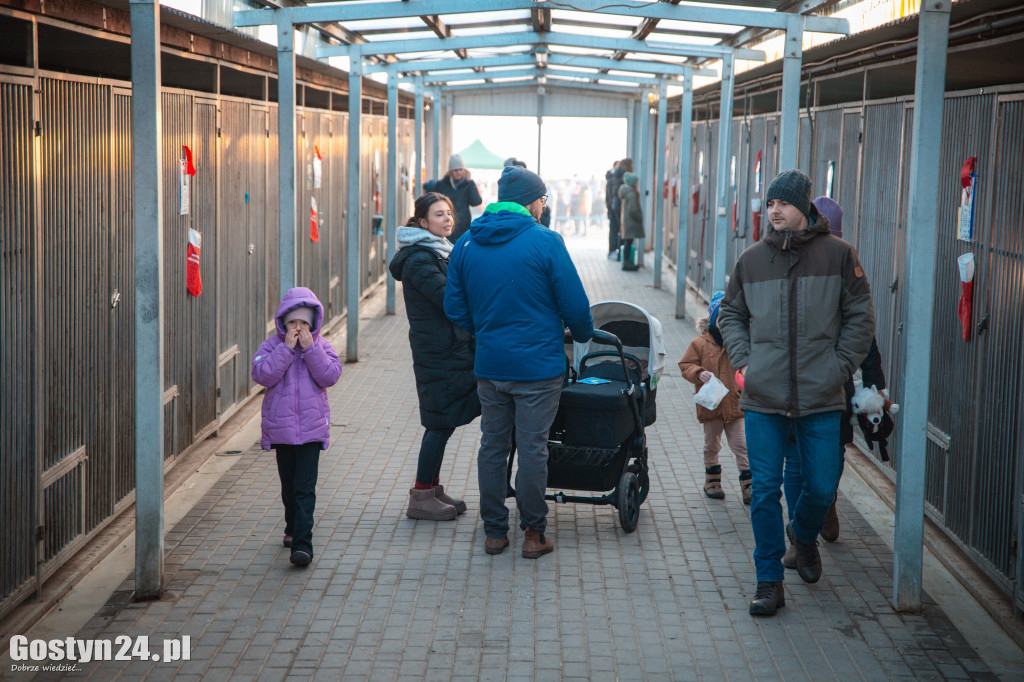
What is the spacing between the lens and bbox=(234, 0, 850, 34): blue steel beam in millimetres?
7824

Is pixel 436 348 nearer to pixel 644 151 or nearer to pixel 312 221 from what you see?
pixel 312 221

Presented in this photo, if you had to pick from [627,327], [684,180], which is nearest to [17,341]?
[627,327]

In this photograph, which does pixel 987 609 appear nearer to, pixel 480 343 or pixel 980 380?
pixel 980 380

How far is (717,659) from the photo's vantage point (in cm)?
447

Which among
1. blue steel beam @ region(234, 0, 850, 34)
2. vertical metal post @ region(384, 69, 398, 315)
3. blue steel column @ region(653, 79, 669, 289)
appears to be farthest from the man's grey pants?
blue steel column @ region(653, 79, 669, 289)

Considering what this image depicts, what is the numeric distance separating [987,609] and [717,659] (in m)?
1.46

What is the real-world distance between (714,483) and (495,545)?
1658 millimetres

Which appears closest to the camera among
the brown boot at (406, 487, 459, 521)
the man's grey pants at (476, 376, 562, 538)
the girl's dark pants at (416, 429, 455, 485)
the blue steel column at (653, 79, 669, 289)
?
the man's grey pants at (476, 376, 562, 538)

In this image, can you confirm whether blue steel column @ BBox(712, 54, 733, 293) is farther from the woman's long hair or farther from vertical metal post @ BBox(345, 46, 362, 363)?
the woman's long hair

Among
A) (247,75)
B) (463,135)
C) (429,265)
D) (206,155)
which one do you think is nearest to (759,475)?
(429,265)

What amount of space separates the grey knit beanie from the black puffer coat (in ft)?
6.17

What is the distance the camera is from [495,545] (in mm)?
5664

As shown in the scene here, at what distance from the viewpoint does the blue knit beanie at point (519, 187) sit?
549cm

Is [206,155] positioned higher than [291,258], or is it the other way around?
[206,155]
